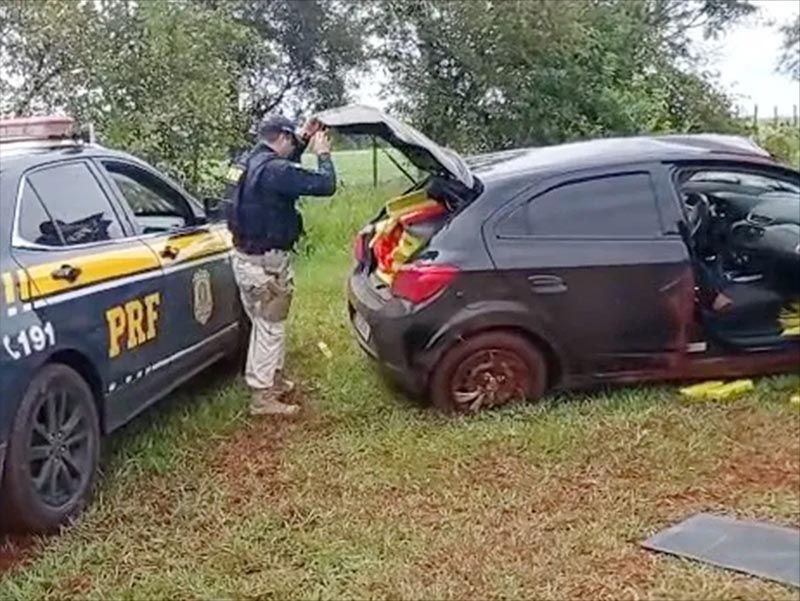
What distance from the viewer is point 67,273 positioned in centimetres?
463

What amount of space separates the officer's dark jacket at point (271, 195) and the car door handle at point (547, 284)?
3.76 feet

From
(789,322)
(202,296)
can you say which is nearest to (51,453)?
(202,296)

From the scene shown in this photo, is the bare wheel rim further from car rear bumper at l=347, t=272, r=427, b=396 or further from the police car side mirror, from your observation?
the police car side mirror

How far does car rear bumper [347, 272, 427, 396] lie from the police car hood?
729mm

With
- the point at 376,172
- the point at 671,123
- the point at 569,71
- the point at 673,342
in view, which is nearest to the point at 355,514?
the point at 673,342

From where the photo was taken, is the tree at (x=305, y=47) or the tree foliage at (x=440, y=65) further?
the tree at (x=305, y=47)

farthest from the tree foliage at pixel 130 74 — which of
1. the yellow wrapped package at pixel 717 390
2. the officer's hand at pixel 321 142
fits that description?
the yellow wrapped package at pixel 717 390

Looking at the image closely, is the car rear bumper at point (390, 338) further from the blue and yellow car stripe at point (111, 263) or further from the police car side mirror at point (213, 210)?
the police car side mirror at point (213, 210)

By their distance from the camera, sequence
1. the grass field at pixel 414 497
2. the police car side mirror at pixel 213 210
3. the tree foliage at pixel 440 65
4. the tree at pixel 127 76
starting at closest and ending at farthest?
1. the grass field at pixel 414 497
2. the police car side mirror at pixel 213 210
3. the tree at pixel 127 76
4. the tree foliage at pixel 440 65

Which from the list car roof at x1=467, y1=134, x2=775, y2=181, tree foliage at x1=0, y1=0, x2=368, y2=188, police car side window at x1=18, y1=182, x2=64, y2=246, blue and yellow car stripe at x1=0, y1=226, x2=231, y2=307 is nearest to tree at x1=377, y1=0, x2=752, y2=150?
tree foliage at x1=0, y1=0, x2=368, y2=188

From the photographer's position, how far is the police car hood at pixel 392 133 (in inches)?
221

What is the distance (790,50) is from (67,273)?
74.3 ft

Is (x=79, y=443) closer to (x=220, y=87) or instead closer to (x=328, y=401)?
(x=328, y=401)

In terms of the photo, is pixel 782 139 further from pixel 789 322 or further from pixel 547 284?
pixel 547 284
